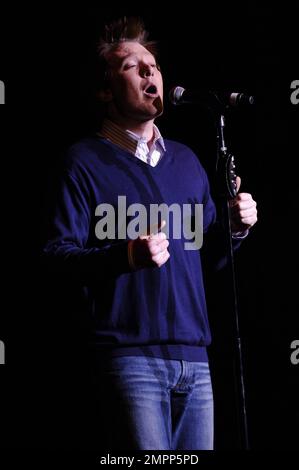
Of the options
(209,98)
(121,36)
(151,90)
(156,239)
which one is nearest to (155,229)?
(156,239)

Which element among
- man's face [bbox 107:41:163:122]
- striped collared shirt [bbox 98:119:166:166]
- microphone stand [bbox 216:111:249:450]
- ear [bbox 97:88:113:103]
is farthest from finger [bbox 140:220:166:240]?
ear [bbox 97:88:113:103]

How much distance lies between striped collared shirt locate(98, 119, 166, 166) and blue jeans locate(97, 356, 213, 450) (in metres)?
0.64

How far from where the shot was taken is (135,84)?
2143 mm

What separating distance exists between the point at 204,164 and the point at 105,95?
2.16 feet

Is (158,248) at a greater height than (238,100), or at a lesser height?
lesser

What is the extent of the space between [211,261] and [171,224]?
28 centimetres

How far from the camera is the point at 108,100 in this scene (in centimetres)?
221
